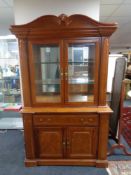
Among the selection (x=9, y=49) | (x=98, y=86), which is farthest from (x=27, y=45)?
(x=9, y=49)

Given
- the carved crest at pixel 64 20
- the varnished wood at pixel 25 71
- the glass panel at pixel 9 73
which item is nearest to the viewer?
the carved crest at pixel 64 20

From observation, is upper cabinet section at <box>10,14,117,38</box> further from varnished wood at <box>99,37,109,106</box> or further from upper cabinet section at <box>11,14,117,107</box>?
varnished wood at <box>99,37,109,106</box>

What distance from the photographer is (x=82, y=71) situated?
7.01 ft

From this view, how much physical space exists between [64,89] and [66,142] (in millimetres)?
762

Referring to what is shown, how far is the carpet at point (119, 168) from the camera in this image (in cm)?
204

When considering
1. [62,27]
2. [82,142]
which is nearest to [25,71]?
[62,27]

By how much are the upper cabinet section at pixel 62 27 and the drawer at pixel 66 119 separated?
3.43ft

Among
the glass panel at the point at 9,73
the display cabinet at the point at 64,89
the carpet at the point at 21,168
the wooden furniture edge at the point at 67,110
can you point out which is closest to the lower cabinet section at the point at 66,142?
the display cabinet at the point at 64,89

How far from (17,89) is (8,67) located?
1.78 ft

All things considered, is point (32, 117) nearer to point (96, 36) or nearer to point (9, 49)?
point (96, 36)

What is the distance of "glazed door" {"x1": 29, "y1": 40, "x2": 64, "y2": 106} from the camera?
1925 mm

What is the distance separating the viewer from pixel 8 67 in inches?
133

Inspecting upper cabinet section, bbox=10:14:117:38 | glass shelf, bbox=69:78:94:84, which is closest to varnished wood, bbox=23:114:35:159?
glass shelf, bbox=69:78:94:84

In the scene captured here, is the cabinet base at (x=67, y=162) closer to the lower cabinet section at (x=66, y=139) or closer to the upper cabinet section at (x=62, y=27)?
the lower cabinet section at (x=66, y=139)
